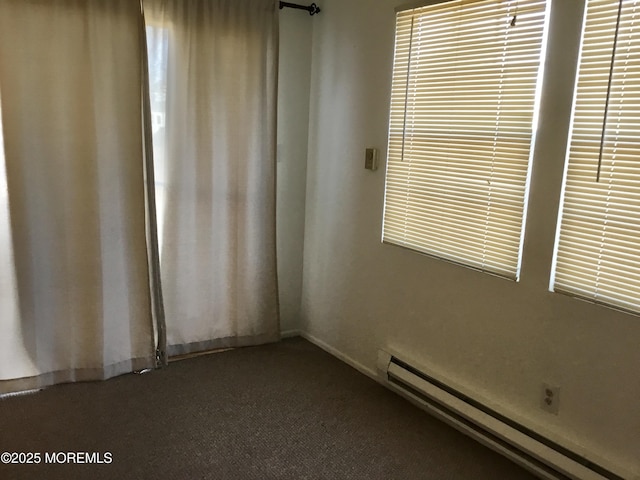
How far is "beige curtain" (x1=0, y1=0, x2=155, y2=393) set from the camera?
8.66ft

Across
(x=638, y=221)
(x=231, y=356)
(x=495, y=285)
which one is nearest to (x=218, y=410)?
(x=231, y=356)

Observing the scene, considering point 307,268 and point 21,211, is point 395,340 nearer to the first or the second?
point 307,268

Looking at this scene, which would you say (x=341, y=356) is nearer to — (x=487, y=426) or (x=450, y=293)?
(x=450, y=293)

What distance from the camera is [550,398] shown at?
226 cm

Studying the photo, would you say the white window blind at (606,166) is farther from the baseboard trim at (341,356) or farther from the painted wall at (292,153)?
the painted wall at (292,153)

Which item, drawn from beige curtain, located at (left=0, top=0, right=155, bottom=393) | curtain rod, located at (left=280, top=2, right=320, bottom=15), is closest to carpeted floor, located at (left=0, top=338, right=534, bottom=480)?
beige curtain, located at (left=0, top=0, right=155, bottom=393)

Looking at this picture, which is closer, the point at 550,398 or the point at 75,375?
the point at 550,398

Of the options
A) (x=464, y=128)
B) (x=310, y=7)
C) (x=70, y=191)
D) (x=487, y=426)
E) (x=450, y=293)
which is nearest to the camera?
(x=487, y=426)

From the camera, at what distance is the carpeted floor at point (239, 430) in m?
2.27

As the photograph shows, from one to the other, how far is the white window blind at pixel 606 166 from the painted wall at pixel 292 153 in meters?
1.85

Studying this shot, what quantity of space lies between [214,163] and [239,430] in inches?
59.3

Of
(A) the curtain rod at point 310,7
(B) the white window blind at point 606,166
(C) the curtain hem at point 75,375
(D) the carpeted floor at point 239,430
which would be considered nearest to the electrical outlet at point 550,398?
(D) the carpeted floor at point 239,430

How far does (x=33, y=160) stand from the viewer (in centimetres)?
269

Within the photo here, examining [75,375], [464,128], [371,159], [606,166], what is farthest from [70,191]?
[606,166]
